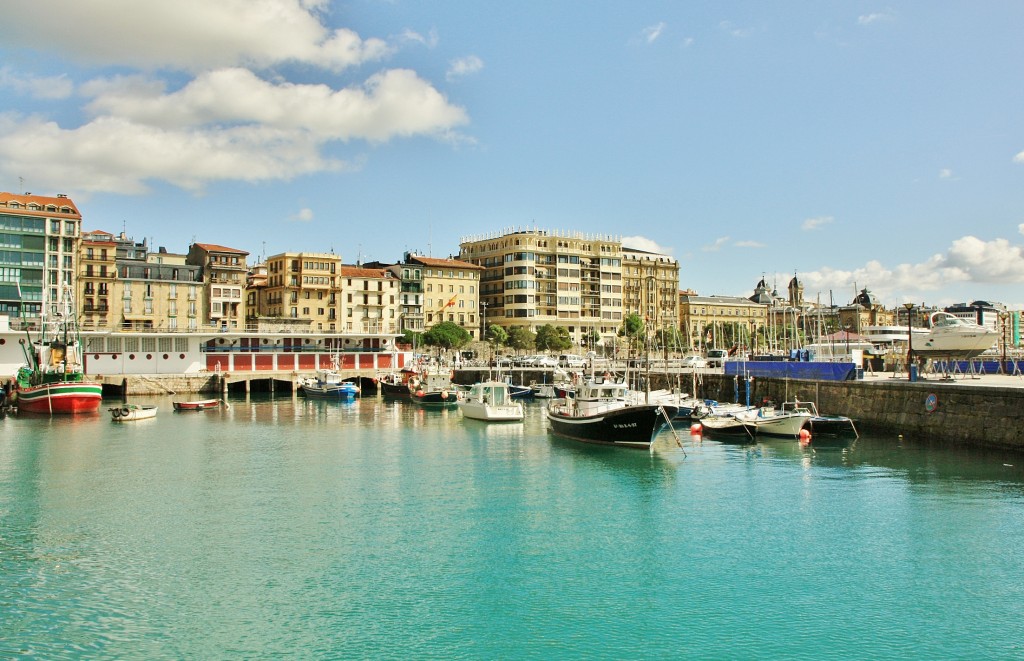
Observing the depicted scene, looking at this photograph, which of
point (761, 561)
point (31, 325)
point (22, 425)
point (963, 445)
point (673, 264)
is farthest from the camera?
point (673, 264)

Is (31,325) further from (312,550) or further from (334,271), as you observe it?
(312,550)

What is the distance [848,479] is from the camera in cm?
4028

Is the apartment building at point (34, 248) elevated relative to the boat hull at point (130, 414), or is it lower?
elevated

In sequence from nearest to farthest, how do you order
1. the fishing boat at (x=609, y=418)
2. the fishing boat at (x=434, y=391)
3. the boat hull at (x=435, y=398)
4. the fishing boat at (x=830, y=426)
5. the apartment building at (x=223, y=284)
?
the fishing boat at (x=609, y=418), the fishing boat at (x=830, y=426), the boat hull at (x=435, y=398), the fishing boat at (x=434, y=391), the apartment building at (x=223, y=284)

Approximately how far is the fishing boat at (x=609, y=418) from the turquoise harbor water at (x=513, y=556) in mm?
2931

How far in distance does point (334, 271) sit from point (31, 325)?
53499 mm

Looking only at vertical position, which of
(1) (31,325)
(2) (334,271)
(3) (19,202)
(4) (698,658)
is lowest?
(4) (698,658)

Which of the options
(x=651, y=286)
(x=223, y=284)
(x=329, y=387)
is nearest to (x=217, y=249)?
(x=223, y=284)

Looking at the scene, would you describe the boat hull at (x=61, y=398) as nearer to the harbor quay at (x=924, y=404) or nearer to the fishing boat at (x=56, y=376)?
the fishing boat at (x=56, y=376)

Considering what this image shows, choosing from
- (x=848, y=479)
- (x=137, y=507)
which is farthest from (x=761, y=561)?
(x=137, y=507)

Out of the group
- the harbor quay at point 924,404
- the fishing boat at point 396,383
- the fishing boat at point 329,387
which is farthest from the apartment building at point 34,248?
the harbor quay at point 924,404

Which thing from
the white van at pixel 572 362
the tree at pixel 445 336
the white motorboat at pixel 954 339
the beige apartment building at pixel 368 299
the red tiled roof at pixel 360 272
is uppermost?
the red tiled roof at pixel 360 272

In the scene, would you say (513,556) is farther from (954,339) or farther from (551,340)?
(551,340)

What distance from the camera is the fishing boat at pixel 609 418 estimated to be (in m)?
50.1
